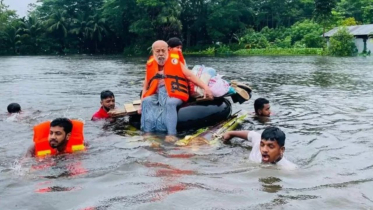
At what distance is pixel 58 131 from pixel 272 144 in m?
2.70

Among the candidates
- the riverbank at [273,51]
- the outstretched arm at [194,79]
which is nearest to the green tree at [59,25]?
the riverbank at [273,51]

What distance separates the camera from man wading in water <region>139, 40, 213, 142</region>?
300 inches

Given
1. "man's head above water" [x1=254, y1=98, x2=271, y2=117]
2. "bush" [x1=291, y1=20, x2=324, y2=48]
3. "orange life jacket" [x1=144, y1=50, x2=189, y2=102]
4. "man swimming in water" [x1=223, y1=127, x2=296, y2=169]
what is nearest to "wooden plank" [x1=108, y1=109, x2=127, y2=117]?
"orange life jacket" [x1=144, y1=50, x2=189, y2=102]

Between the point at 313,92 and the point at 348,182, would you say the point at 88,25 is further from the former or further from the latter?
the point at 348,182

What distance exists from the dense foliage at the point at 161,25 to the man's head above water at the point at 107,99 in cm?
4018

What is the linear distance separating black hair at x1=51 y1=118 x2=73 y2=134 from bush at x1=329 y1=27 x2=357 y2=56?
37.7 meters

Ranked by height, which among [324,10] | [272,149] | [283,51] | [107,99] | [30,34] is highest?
[324,10]

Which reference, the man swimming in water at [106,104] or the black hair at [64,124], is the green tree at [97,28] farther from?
the black hair at [64,124]

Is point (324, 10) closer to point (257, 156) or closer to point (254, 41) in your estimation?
point (254, 41)

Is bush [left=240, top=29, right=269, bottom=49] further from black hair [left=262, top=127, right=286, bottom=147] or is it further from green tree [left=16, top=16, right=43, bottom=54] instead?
black hair [left=262, top=127, right=286, bottom=147]

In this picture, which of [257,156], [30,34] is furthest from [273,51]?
[257,156]

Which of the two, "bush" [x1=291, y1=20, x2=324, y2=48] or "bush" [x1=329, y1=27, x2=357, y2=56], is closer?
"bush" [x1=329, y1=27, x2=357, y2=56]

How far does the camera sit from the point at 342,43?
40.3 m

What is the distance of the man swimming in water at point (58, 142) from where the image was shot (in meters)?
5.82
